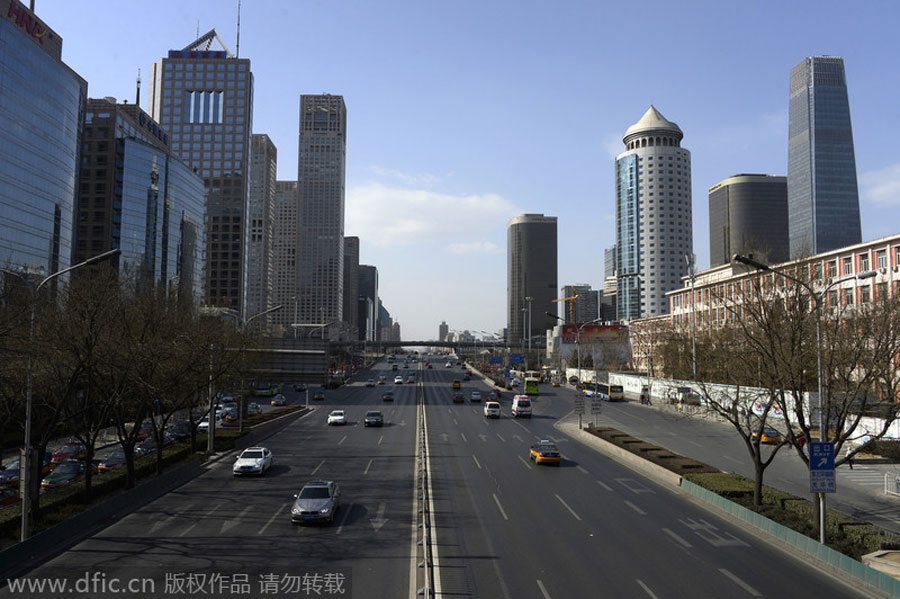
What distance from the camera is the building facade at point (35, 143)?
85562mm

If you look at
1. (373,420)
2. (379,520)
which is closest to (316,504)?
(379,520)

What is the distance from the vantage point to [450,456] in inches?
→ 1491

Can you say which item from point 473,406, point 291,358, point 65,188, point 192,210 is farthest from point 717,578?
point 192,210

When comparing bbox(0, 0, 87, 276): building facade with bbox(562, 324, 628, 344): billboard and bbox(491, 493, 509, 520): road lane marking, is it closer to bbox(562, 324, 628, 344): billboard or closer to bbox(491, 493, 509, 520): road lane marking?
bbox(491, 493, 509, 520): road lane marking

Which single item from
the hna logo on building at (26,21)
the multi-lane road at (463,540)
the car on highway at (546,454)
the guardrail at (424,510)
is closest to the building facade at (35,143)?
the hna logo on building at (26,21)

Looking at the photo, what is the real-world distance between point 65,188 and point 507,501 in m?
104

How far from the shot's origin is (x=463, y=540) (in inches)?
792

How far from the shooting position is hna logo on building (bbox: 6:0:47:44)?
89562 millimetres

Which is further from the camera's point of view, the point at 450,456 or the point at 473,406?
the point at 473,406

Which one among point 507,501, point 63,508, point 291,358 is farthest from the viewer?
point 291,358

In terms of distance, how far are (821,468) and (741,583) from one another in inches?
225

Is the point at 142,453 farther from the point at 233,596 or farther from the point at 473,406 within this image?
the point at 473,406

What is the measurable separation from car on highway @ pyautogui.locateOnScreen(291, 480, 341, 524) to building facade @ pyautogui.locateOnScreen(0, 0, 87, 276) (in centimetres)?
7660

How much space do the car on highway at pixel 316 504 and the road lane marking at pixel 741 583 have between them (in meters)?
13.2
